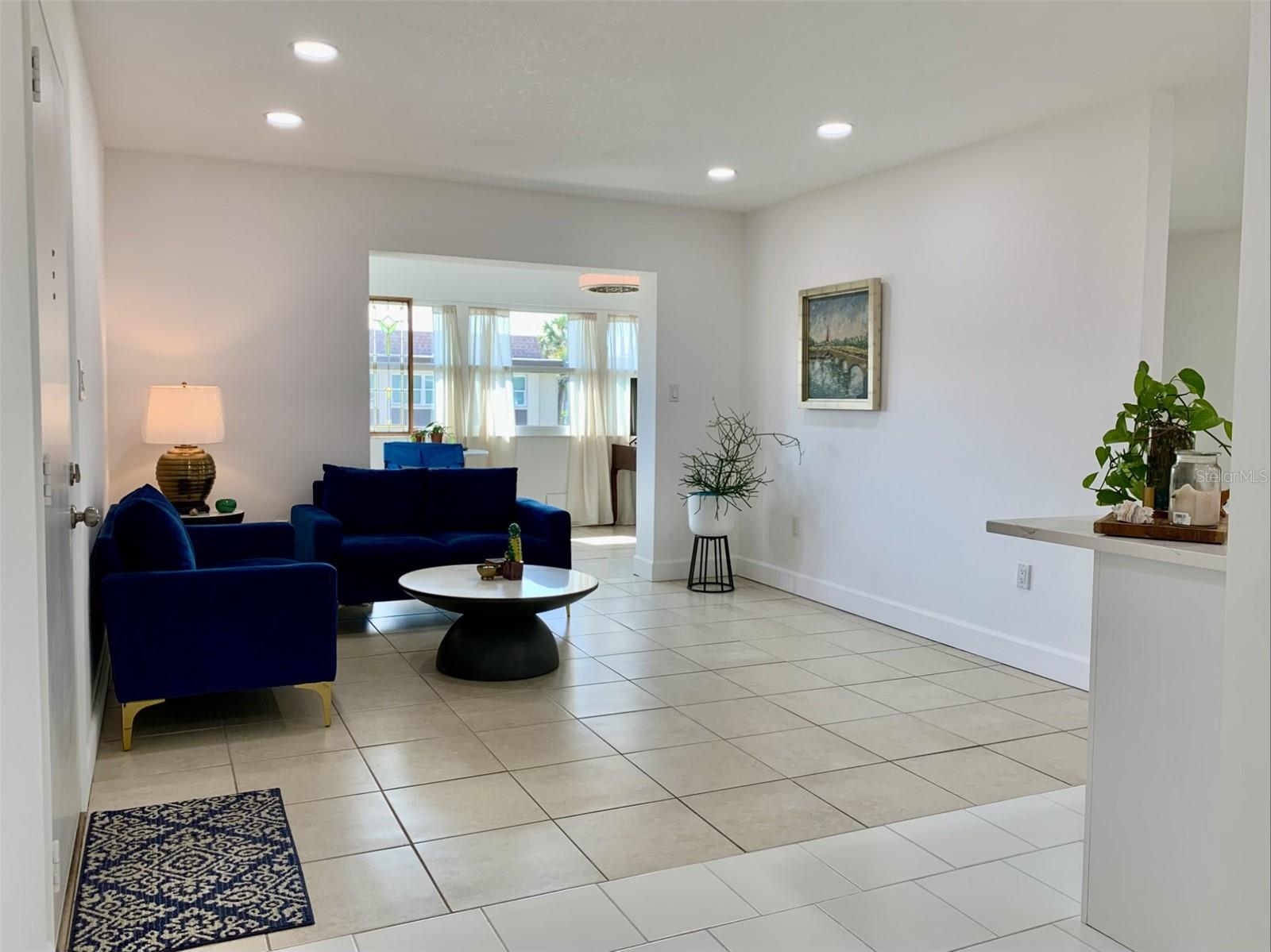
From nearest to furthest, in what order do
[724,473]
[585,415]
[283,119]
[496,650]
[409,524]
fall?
[496,650], [283,119], [409,524], [724,473], [585,415]

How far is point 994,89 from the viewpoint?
3.98m

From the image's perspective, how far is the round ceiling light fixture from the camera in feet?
26.4

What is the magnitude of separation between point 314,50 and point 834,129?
2.36 metres

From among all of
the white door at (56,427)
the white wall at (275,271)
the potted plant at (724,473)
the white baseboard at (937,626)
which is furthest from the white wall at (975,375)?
the white door at (56,427)

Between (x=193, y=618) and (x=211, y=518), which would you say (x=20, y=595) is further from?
(x=211, y=518)

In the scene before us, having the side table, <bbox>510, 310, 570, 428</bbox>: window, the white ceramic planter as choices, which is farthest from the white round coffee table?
<bbox>510, 310, 570, 428</bbox>: window

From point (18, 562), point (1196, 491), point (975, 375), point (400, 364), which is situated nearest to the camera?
point (18, 562)

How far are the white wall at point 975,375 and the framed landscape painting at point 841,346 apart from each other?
8 cm

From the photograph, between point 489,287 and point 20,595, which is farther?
point 489,287

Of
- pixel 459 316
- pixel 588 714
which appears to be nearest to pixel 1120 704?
pixel 588 714

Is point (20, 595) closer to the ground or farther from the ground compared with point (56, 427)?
closer to the ground

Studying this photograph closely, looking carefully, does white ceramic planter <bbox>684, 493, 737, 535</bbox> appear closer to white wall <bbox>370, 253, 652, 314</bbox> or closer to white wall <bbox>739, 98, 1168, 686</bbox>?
white wall <bbox>739, 98, 1168, 686</bbox>

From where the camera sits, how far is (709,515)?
6.23 metres

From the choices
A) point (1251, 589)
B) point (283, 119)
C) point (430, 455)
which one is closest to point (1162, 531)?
point (1251, 589)
